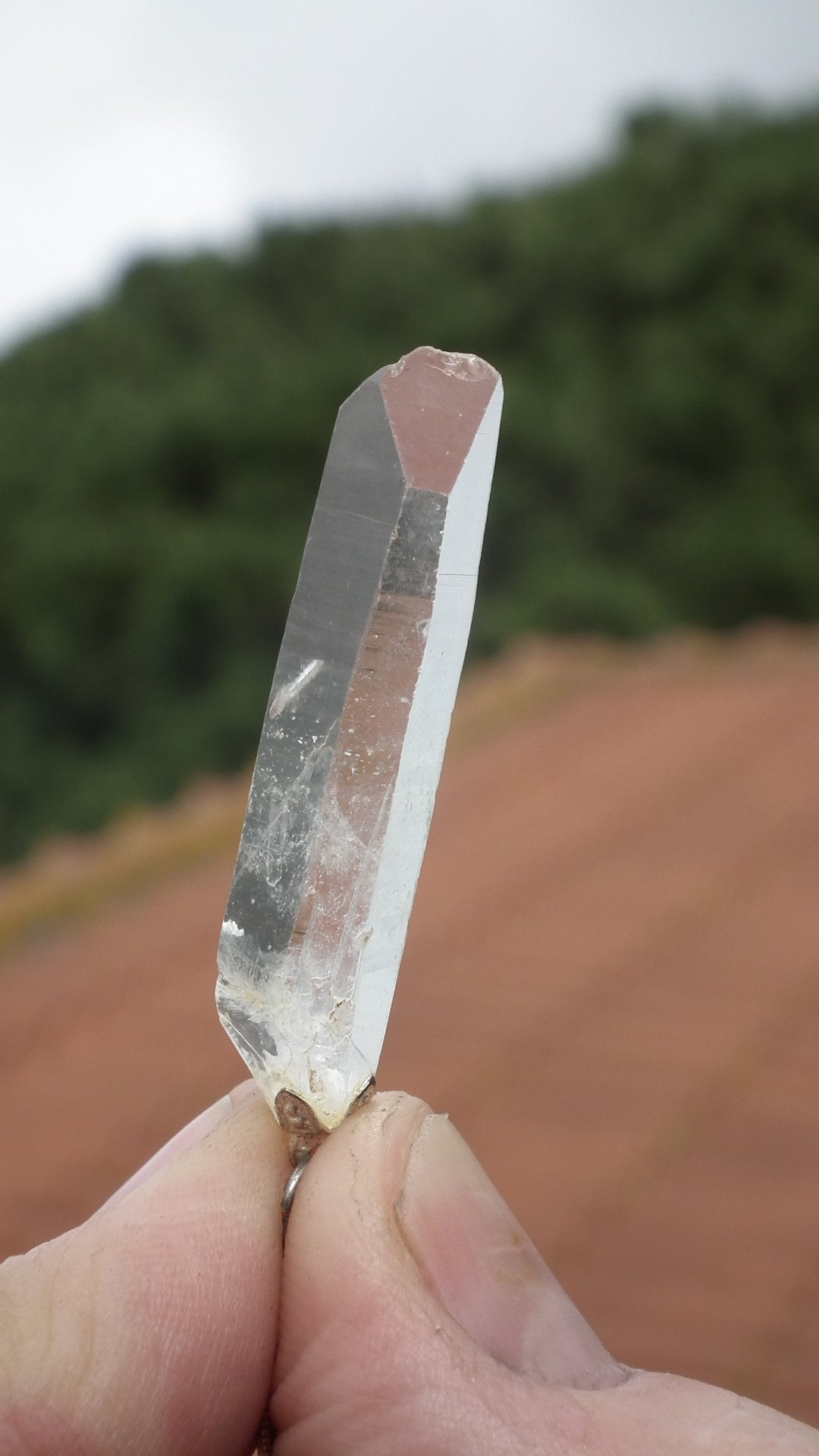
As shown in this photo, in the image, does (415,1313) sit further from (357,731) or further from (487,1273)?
(357,731)

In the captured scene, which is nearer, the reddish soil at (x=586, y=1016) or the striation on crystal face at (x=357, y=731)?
the striation on crystal face at (x=357, y=731)

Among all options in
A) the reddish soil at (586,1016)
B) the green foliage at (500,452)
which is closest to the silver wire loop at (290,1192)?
the reddish soil at (586,1016)

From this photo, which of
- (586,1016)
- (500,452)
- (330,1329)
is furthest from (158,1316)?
(500,452)

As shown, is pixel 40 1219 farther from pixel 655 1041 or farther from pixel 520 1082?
pixel 655 1041

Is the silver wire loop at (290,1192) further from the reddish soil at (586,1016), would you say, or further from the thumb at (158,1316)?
the reddish soil at (586,1016)

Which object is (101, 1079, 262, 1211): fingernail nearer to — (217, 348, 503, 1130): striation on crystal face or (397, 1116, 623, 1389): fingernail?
(217, 348, 503, 1130): striation on crystal face

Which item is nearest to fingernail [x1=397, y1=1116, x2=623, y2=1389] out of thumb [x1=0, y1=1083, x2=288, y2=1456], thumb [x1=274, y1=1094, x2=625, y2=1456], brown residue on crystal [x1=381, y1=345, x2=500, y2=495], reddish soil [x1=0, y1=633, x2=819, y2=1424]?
thumb [x1=274, y1=1094, x2=625, y2=1456]

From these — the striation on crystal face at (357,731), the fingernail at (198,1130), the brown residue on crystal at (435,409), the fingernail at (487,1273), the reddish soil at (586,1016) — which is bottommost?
the reddish soil at (586,1016)
